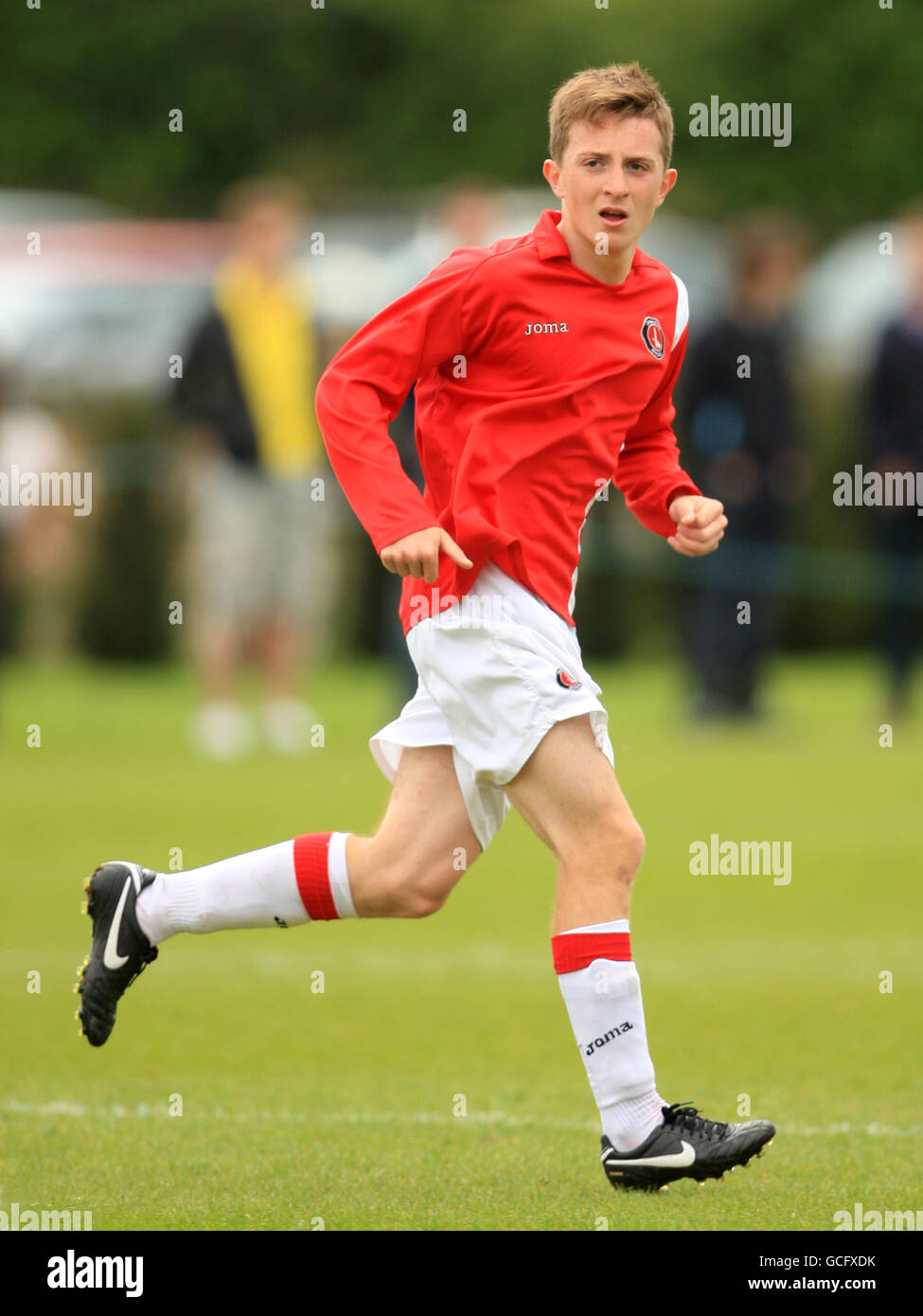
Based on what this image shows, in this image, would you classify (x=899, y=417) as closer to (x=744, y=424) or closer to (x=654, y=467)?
(x=744, y=424)

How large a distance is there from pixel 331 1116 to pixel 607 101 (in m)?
2.57

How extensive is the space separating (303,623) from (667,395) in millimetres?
8632

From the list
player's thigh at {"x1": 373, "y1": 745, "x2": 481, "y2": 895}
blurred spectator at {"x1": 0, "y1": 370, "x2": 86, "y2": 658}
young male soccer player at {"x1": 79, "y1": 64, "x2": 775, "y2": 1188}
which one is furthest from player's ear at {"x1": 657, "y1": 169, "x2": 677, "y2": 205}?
blurred spectator at {"x1": 0, "y1": 370, "x2": 86, "y2": 658}

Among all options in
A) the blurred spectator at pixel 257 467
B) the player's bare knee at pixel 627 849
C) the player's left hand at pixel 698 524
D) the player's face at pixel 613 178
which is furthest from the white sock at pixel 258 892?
the blurred spectator at pixel 257 467

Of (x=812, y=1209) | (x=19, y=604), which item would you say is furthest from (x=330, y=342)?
(x=812, y=1209)

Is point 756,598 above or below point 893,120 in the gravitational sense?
below

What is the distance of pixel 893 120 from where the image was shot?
3666 cm

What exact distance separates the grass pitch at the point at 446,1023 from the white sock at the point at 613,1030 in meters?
0.18

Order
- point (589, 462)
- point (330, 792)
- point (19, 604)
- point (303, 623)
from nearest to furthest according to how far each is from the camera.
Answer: point (589, 462), point (330, 792), point (303, 623), point (19, 604)

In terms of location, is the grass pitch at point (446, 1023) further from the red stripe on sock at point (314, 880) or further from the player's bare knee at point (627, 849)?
the player's bare knee at point (627, 849)

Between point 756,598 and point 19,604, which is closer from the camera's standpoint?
point 756,598

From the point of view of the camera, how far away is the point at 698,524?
5391mm

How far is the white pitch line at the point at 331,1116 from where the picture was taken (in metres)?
5.66
